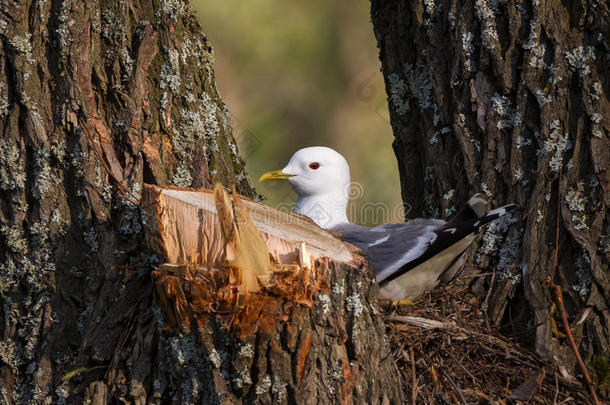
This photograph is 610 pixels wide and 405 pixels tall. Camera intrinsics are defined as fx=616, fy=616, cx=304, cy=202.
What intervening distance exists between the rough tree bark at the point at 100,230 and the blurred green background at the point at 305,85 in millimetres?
2866

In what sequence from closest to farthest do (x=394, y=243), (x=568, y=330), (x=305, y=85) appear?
(x=568, y=330)
(x=394, y=243)
(x=305, y=85)

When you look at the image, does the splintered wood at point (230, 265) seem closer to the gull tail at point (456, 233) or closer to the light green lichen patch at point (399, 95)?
the gull tail at point (456, 233)

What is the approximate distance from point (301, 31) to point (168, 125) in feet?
11.8

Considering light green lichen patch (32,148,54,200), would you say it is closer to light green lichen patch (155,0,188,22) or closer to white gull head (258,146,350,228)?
light green lichen patch (155,0,188,22)

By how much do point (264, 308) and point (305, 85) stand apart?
4.25 metres

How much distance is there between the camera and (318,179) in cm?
389

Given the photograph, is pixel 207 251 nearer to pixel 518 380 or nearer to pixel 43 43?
pixel 43 43

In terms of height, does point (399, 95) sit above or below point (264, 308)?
above

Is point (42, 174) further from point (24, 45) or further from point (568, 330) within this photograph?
point (568, 330)

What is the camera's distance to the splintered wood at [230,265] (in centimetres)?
176

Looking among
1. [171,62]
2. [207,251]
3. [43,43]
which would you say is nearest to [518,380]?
[207,251]

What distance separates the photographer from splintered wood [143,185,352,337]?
1765 mm

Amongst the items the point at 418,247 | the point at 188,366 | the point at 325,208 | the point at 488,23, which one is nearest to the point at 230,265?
the point at 188,366

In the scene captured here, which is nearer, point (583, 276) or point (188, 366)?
point (188, 366)
